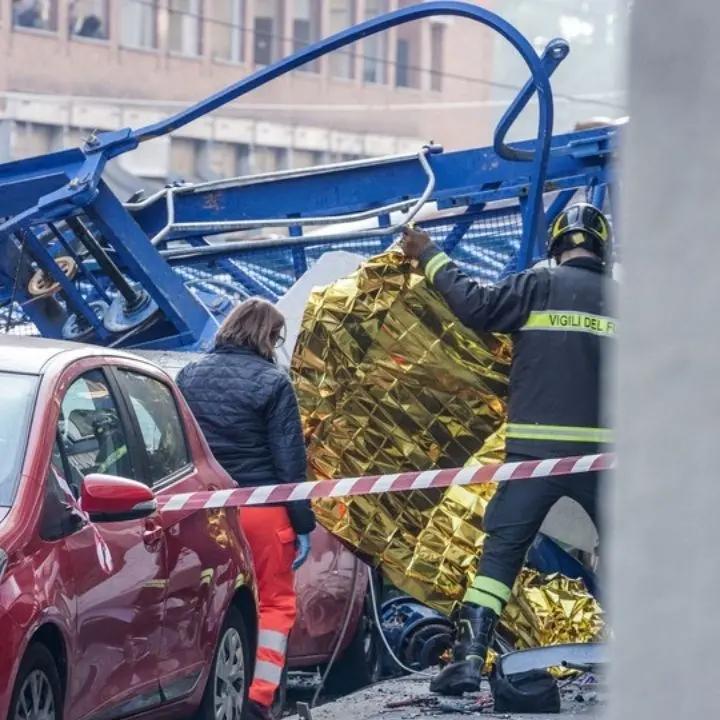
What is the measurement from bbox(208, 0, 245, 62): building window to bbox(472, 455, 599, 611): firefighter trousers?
176ft

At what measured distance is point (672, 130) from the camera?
1573 mm

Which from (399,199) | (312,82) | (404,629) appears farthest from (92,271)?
(312,82)

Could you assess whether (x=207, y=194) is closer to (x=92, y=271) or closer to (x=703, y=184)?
(x=92, y=271)

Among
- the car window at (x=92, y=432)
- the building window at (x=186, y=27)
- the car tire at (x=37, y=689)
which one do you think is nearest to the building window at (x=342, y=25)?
the building window at (x=186, y=27)

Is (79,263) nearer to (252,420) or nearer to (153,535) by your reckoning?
(252,420)

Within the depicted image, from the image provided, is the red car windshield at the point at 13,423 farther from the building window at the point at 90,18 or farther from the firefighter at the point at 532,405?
the building window at the point at 90,18

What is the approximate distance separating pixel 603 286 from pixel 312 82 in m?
55.8

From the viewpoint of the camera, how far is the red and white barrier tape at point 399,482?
22.3 feet

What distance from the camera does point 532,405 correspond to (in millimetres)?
7125

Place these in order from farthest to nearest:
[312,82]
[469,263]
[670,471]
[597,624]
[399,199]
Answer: [312,82] < [399,199] < [469,263] < [597,624] < [670,471]

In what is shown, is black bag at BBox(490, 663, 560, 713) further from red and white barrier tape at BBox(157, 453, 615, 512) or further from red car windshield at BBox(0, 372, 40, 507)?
red car windshield at BBox(0, 372, 40, 507)

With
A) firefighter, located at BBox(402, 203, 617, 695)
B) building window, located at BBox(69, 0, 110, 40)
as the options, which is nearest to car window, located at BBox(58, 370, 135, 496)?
firefighter, located at BBox(402, 203, 617, 695)

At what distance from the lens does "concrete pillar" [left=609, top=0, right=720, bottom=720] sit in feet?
5.10

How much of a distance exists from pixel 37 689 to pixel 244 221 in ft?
19.8
